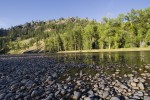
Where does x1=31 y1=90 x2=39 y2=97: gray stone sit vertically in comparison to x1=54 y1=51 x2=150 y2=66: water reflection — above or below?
below

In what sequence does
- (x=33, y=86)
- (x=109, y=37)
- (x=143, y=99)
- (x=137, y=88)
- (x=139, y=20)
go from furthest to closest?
(x=109, y=37) → (x=139, y=20) → (x=33, y=86) → (x=137, y=88) → (x=143, y=99)

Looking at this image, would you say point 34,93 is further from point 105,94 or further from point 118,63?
point 118,63

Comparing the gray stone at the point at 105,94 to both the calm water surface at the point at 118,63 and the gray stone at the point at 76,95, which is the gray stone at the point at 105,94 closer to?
the gray stone at the point at 76,95

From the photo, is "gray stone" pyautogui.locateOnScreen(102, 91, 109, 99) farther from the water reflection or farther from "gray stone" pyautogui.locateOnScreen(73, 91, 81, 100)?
the water reflection

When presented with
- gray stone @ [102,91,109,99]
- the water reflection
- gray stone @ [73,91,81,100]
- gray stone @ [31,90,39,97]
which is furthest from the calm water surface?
gray stone @ [31,90,39,97]

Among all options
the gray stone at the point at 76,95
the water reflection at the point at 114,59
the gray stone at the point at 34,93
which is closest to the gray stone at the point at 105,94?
the gray stone at the point at 76,95

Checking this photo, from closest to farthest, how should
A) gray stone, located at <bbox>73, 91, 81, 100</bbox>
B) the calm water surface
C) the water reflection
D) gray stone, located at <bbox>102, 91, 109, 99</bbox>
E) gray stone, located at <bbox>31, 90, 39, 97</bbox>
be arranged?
gray stone, located at <bbox>102, 91, 109, 99</bbox> < gray stone, located at <bbox>73, 91, 81, 100</bbox> < gray stone, located at <bbox>31, 90, 39, 97</bbox> < the calm water surface < the water reflection

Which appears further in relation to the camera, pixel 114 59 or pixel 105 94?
pixel 114 59

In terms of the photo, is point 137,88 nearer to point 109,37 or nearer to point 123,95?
point 123,95

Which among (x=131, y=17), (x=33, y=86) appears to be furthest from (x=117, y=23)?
(x=33, y=86)

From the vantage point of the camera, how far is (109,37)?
11519 centimetres

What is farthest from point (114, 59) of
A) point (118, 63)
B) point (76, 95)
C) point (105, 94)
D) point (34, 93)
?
point (34, 93)

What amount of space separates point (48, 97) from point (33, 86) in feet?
12.3

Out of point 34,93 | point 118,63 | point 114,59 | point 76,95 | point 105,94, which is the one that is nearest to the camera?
point 105,94
